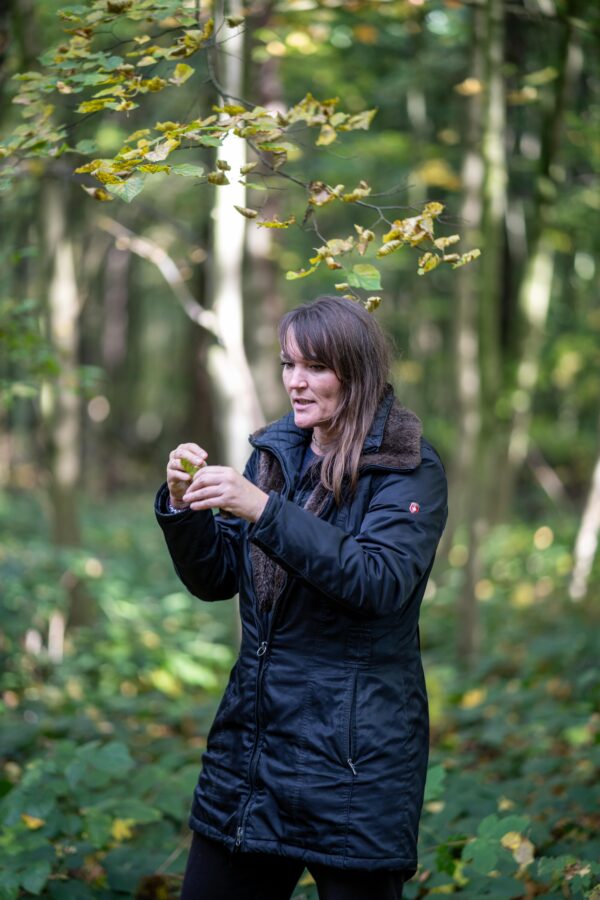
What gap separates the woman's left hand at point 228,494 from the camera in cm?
221

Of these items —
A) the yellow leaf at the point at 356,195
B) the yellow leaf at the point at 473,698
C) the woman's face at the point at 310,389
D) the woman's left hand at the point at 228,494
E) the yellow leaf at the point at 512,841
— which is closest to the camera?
the woman's left hand at the point at 228,494

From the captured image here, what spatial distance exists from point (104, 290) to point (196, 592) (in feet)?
63.5

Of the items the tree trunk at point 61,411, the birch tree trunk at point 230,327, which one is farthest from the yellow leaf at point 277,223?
the tree trunk at point 61,411

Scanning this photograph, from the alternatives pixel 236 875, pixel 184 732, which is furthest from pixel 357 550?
pixel 184 732

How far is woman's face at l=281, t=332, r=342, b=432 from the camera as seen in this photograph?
2539mm

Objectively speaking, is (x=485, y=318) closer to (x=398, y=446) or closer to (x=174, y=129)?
(x=174, y=129)

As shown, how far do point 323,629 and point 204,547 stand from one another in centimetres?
46

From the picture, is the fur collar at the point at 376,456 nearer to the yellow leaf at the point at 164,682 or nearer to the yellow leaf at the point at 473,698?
the yellow leaf at the point at 473,698

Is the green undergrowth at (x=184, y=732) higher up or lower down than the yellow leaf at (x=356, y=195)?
lower down

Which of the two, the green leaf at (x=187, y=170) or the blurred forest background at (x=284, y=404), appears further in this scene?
the blurred forest background at (x=284, y=404)

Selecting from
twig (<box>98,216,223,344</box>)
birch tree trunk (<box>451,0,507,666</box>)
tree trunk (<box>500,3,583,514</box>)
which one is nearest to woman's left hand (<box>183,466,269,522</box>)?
twig (<box>98,216,223,344</box>)

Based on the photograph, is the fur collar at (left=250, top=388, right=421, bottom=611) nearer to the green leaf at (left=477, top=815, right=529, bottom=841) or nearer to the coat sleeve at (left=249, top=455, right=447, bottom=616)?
the coat sleeve at (left=249, top=455, right=447, bottom=616)

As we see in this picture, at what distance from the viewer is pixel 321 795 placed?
2359mm

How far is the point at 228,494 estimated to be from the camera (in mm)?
2209
